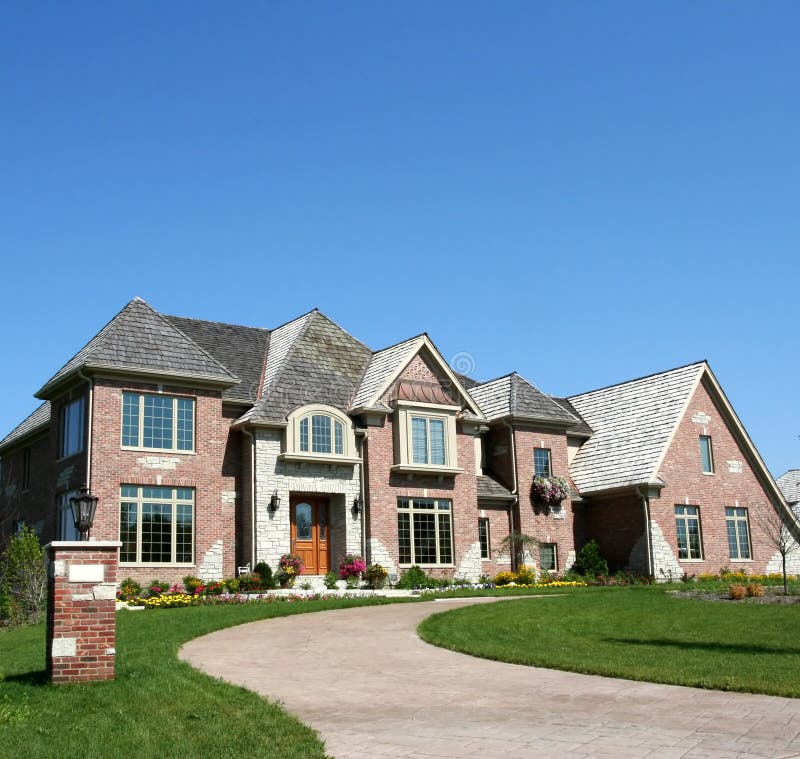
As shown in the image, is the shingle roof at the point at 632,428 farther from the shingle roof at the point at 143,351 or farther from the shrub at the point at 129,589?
the shrub at the point at 129,589

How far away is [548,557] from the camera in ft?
111

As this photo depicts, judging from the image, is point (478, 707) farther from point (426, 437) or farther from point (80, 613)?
point (426, 437)

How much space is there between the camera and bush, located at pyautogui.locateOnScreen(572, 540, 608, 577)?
33591mm

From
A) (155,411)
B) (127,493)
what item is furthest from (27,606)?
(155,411)

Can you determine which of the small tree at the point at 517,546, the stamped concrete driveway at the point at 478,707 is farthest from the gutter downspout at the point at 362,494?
the stamped concrete driveway at the point at 478,707

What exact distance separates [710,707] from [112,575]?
703 cm

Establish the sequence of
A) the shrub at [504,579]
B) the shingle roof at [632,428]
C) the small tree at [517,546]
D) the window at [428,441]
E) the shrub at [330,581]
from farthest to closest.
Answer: the shingle roof at [632,428] < the small tree at [517,546] < the window at [428,441] < the shrub at [504,579] < the shrub at [330,581]

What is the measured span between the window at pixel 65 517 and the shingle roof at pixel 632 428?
18544mm

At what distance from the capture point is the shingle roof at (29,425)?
31492 millimetres

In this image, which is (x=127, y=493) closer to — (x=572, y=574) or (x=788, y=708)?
(x=572, y=574)

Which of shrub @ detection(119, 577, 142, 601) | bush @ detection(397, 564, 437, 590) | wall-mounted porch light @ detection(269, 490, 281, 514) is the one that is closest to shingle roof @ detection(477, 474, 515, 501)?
bush @ detection(397, 564, 437, 590)

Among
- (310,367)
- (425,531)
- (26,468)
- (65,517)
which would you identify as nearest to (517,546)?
(425,531)

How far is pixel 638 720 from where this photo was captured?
8539mm

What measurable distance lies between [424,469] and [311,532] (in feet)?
13.7
